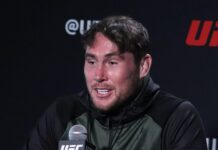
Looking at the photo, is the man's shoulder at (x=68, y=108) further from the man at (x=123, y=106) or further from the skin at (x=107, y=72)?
the skin at (x=107, y=72)

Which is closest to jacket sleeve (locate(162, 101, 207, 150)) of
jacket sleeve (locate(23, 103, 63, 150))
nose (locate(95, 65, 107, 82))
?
nose (locate(95, 65, 107, 82))

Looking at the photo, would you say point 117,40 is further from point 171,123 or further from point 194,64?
point 194,64

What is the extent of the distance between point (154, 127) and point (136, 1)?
102 cm

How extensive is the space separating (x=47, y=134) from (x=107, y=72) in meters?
0.36

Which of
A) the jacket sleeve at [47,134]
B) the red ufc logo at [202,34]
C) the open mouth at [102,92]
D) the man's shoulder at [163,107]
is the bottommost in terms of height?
the jacket sleeve at [47,134]

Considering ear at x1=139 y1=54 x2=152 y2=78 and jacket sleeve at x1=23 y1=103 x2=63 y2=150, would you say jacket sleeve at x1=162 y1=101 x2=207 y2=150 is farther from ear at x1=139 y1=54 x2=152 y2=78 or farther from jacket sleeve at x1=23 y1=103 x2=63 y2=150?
jacket sleeve at x1=23 y1=103 x2=63 y2=150

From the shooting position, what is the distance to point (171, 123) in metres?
1.86

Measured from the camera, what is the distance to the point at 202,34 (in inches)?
103

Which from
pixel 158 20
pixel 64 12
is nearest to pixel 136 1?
pixel 158 20

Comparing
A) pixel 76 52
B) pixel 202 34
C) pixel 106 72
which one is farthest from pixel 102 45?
pixel 76 52

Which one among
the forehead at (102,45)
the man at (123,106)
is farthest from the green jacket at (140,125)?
the forehead at (102,45)

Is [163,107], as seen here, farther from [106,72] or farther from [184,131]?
[106,72]

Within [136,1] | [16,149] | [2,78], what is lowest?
[16,149]

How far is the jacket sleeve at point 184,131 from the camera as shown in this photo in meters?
1.82
